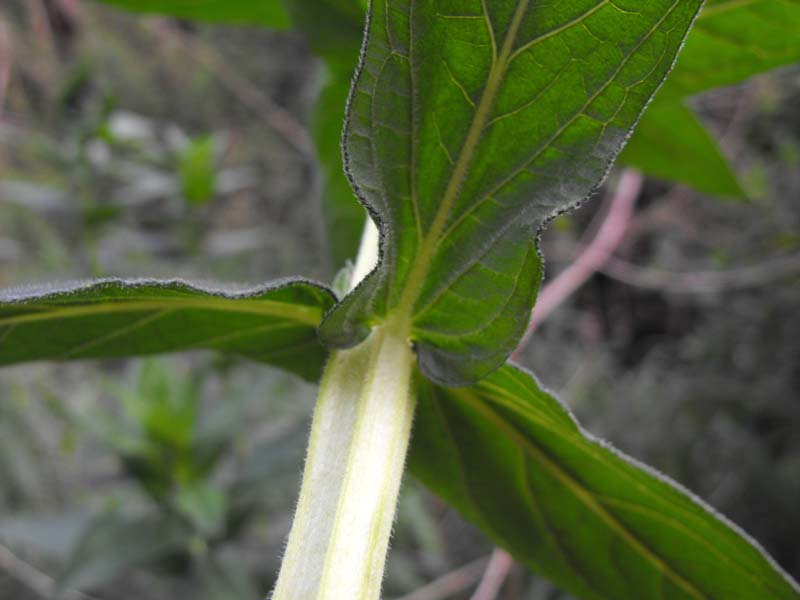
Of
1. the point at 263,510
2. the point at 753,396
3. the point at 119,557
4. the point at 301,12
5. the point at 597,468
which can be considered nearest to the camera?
the point at 597,468

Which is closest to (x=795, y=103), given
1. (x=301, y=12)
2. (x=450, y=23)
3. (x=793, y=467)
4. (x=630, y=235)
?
(x=630, y=235)

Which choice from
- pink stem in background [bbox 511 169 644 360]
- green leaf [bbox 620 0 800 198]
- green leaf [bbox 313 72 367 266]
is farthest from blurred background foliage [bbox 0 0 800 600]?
pink stem in background [bbox 511 169 644 360]

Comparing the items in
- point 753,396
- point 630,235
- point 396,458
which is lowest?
point 396,458

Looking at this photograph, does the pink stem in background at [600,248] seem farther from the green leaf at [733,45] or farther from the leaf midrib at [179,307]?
the leaf midrib at [179,307]

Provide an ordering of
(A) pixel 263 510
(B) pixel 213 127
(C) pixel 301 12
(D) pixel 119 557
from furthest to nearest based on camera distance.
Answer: (B) pixel 213 127 → (A) pixel 263 510 → (D) pixel 119 557 → (C) pixel 301 12

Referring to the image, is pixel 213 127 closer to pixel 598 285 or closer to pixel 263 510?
pixel 598 285

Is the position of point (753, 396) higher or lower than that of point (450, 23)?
higher
